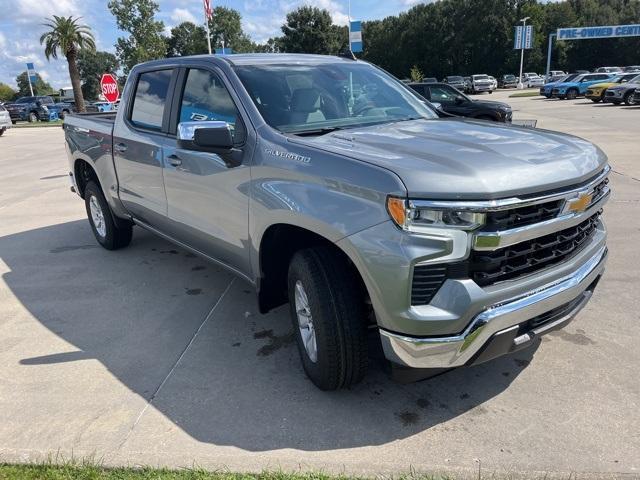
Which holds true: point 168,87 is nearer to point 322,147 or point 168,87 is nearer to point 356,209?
point 322,147

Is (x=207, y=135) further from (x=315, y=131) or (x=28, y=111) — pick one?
(x=28, y=111)

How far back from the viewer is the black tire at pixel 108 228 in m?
5.75

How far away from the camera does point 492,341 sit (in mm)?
2461

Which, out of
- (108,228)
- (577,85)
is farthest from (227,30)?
(108,228)

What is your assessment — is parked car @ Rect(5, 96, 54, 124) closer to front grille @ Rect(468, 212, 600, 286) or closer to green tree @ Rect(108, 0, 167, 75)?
green tree @ Rect(108, 0, 167, 75)

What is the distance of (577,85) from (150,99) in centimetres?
3597

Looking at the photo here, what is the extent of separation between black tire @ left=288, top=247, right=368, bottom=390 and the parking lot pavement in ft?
0.92

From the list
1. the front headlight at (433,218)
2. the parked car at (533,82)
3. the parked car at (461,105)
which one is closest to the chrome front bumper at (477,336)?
the front headlight at (433,218)

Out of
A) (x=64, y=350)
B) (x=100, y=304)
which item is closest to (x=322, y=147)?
(x=64, y=350)

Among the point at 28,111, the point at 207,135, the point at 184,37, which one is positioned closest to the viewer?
the point at 207,135

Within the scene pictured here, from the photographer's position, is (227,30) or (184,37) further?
(184,37)

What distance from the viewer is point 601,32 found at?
6247 centimetres

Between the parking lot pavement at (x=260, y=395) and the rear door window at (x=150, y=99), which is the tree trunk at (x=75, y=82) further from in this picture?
the parking lot pavement at (x=260, y=395)

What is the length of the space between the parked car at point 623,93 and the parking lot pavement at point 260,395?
24350mm
